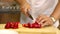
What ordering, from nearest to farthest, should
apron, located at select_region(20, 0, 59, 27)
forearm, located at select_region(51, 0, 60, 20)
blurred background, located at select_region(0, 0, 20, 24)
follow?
forearm, located at select_region(51, 0, 60, 20)
apron, located at select_region(20, 0, 59, 27)
blurred background, located at select_region(0, 0, 20, 24)

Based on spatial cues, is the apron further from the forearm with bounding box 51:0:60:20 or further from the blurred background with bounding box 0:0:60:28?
the blurred background with bounding box 0:0:60:28

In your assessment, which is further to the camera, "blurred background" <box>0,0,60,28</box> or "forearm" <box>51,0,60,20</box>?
"blurred background" <box>0,0,60,28</box>

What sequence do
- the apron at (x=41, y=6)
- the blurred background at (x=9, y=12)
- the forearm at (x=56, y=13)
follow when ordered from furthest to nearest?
1. the blurred background at (x=9, y=12)
2. the apron at (x=41, y=6)
3. the forearm at (x=56, y=13)

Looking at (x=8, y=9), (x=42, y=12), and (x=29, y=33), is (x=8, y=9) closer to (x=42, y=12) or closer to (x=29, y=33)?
(x=42, y=12)

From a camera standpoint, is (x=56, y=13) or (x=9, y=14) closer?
(x=56, y=13)

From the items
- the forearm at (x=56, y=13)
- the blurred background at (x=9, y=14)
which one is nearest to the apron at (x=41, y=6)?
the forearm at (x=56, y=13)

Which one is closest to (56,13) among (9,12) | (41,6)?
(41,6)

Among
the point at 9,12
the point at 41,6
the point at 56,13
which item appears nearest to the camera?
the point at 56,13

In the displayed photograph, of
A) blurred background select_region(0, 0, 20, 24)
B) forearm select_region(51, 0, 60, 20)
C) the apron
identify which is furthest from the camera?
blurred background select_region(0, 0, 20, 24)

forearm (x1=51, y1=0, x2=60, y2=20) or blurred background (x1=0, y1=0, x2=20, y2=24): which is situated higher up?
blurred background (x1=0, y1=0, x2=20, y2=24)

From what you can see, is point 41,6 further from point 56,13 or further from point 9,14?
point 9,14

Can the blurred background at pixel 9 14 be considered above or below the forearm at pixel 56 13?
above

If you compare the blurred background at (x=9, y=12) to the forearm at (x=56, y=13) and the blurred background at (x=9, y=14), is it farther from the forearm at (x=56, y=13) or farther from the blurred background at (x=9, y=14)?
the forearm at (x=56, y=13)

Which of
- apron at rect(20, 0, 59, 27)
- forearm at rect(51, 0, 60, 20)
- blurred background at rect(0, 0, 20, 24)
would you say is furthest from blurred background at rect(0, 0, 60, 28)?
forearm at rect(51, 0, 60, 20)
